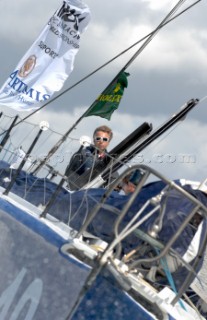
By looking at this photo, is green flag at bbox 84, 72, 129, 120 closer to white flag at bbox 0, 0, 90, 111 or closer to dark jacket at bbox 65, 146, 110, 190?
white flag at bbox 0, 0, 90, 111

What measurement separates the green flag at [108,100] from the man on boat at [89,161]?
994 mm

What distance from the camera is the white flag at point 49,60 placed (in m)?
8.63

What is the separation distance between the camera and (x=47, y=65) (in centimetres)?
892

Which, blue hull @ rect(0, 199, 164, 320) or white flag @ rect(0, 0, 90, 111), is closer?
blue hull @ rect(0, 199, 164, 320)

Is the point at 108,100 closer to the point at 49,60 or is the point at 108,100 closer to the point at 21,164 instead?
the point at 49,60

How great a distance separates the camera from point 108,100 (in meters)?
8.41

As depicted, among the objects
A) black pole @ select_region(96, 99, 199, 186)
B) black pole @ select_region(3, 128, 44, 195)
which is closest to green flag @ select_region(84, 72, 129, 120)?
black pole @ select_region(96, 99, 199, 186)

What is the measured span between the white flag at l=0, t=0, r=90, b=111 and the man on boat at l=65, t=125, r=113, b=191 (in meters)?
1.44

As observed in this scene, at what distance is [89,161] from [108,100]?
1.36 meters

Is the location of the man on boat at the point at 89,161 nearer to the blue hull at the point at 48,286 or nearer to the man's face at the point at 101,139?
the man's face at the point at 101,139

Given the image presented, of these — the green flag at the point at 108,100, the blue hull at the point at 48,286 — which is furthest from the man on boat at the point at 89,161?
the blue hull at the point at 48,286

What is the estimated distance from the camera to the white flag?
28.3ft

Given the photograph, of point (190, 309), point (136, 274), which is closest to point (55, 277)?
point (136, 274)

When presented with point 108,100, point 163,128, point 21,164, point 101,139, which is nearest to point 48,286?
point 21,164
